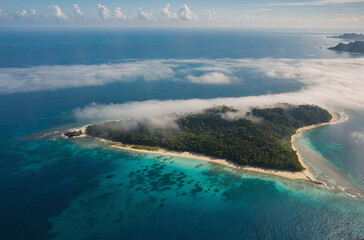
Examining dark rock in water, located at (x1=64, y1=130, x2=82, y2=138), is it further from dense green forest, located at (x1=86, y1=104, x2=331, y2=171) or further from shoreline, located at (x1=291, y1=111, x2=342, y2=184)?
shoreline, located at (x1=291, y1=111, x2=342, y2=184)

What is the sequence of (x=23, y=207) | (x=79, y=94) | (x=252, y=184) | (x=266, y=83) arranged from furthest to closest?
(x=266, y=83) → (x=79, y=94) → (x=252, y=184) → (x=23, y=207)

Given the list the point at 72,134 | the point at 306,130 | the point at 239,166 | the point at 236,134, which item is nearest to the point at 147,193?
the point at 239,166

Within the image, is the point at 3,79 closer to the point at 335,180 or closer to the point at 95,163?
the point at 95,163

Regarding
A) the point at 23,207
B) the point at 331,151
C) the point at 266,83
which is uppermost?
the point at 266,83

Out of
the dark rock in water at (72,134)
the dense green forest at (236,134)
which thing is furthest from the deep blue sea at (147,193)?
the dense green forest at (236,134)

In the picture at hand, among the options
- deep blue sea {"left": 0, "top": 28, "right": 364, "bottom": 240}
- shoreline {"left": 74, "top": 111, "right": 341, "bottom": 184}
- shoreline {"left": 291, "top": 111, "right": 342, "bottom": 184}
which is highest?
shoreline {"left": 291, "top": 111, "right": 342, "bottom": 184}

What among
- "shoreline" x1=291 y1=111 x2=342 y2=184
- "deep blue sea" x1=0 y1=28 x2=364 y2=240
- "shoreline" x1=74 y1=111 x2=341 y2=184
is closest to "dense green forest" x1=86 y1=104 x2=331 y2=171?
"shoreline" x1=74 y1=111 x2=341 y2=184

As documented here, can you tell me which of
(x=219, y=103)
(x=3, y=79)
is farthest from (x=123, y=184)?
(x=3, y=79)

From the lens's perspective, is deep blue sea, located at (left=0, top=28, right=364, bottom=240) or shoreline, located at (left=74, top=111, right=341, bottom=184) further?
shoreline, located at (left=74, top=111, right=341, bottom=184)
